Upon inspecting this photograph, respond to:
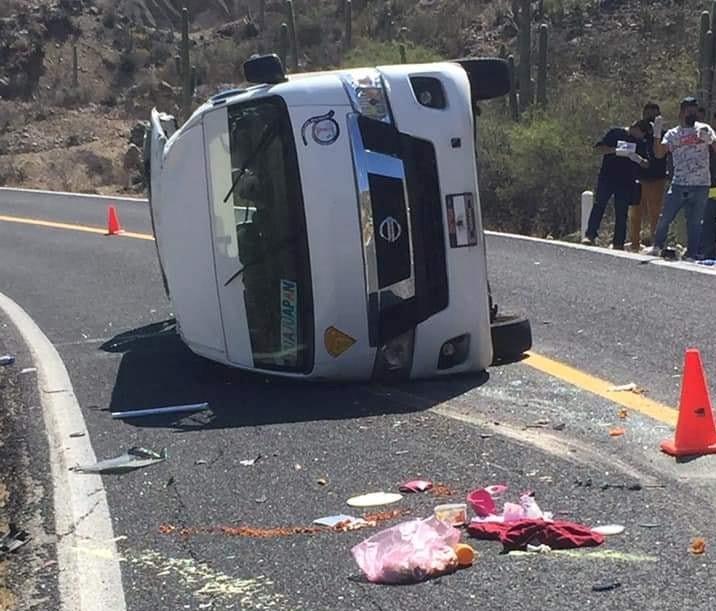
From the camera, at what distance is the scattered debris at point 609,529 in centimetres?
512

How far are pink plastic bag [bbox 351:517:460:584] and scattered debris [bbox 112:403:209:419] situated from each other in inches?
113

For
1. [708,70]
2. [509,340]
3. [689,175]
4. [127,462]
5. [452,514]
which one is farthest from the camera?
[708,70]

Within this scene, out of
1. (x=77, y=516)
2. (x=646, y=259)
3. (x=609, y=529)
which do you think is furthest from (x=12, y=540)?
(x=646, y=259)

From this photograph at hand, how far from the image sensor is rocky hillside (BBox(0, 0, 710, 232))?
3025 cm

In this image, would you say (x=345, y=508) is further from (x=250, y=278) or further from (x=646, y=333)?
(x=646, y=333)

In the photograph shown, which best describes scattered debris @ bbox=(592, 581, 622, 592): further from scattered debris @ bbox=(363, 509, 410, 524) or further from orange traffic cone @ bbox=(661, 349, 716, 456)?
orange traffic cone @ bbox=(661, 349, 716, 456)

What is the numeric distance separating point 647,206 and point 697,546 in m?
11.1

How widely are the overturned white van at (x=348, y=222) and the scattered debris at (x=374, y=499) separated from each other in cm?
211

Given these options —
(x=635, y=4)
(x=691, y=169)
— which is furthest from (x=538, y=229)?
(x=635, y=4)

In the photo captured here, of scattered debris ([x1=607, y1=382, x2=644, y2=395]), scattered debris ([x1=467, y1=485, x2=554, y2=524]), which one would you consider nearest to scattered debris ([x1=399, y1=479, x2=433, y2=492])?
scattered debris ([x1=467, y1=485, x2=554, y2=524])

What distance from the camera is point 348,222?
7.71 metres

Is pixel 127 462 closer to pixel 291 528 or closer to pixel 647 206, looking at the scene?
pixel 291 528

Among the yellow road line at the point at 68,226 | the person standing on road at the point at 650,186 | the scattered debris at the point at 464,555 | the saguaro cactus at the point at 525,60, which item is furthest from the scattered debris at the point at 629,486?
the saguaro cactus at the point at 525,60

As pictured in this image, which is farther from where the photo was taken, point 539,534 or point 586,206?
point 586,206
